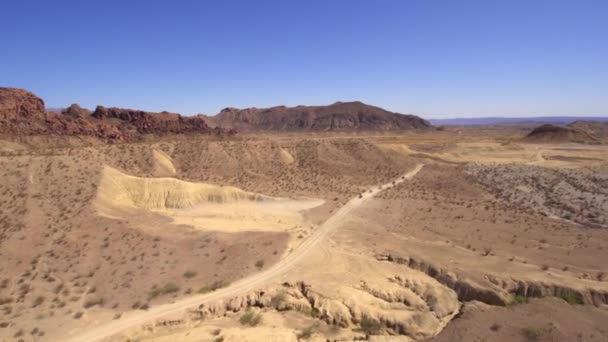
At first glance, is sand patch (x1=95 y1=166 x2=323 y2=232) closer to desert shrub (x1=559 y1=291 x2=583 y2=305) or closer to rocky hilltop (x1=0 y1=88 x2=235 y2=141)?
desert shrub (x1=559 y1=291 x2=583 y2=305)

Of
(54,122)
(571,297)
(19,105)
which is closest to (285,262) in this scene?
(571,297)

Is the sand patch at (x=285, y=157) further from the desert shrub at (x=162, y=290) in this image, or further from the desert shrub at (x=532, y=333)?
the desert shrub at (x=532, y=333)

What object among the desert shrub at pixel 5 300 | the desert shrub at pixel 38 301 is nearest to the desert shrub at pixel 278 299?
the desert shrub at pixel 38 301

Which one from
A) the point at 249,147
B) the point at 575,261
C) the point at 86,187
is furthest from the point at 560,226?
the point at 249,147

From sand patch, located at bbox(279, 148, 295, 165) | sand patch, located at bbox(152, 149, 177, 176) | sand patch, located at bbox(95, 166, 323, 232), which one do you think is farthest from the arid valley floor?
sand patch, located at bbox(279, 148, 295, 165)

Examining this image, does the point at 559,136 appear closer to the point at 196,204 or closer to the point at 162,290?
the point at 196,204

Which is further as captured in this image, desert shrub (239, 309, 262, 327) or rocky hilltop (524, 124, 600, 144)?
rocky hilltop (524, 124, 600, 144)
